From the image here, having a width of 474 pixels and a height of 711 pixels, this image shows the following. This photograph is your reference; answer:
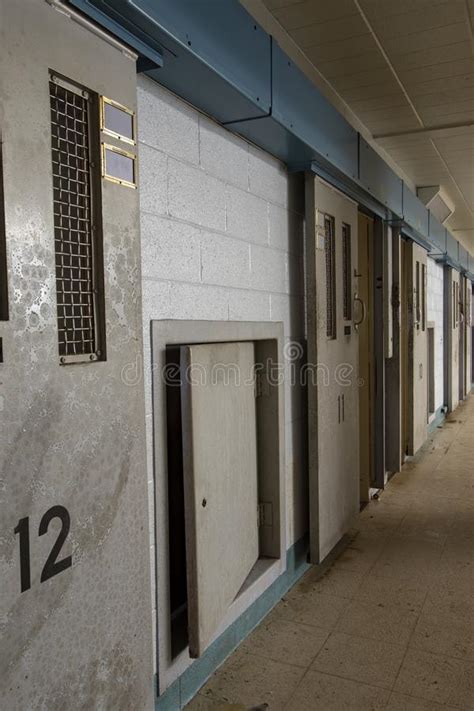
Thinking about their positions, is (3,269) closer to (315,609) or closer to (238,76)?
(238,76)

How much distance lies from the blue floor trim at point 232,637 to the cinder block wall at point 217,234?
0.12 meters

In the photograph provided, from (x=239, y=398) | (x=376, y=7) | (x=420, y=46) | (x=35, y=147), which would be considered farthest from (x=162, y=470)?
(x=420, y=46)

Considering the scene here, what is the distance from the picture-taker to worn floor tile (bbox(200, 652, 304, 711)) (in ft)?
6.86

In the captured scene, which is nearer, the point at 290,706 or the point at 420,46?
the point at 290,706

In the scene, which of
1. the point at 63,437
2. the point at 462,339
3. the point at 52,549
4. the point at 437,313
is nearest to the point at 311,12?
the point at 63,437

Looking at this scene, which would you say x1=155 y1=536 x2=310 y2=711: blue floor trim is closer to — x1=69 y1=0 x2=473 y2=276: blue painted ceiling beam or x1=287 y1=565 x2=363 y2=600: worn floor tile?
x1=287 y1=565 x2=363 y2=600: worn floor tile

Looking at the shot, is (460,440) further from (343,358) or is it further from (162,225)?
(162,225)

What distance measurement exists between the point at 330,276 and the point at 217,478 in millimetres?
1605

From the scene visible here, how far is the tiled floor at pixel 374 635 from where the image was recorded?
2.10 meters

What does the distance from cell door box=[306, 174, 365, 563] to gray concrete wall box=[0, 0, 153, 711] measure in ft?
5.36

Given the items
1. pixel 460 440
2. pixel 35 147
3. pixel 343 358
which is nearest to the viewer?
pixel 35 147

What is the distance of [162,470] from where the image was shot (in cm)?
197

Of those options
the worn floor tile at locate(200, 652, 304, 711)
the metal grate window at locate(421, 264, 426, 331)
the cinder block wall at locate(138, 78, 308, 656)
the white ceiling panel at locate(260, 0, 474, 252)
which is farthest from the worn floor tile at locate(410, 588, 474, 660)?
the metal grate window at locate(421, 264, 426, 331)

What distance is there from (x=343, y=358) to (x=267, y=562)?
136 centimetres
